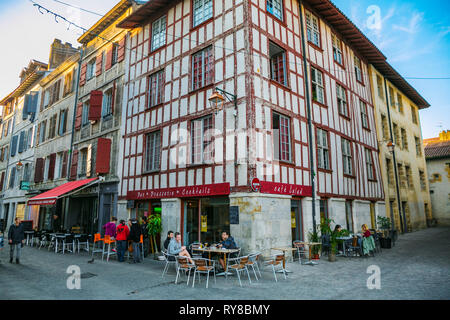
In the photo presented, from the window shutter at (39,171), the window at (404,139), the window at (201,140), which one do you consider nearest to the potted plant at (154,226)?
the window at (201,140)

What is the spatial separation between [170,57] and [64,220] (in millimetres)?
11094

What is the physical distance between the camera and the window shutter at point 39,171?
63.7ft

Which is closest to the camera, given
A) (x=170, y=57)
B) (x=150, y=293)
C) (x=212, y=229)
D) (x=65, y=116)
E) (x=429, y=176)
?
(x=150, y=293)

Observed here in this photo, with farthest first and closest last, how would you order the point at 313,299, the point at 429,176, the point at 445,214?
the point at 429,176, the point at 445,214, the point at 313,299

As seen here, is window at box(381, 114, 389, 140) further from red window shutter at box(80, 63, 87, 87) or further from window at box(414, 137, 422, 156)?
red window shutter at box(80, 63, 87, 87)

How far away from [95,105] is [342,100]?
1267cm

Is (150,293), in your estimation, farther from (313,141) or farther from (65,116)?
(65,116)

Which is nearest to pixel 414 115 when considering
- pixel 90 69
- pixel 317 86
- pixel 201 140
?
pixel 317 86

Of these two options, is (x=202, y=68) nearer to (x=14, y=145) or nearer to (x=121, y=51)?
(x=121, y=51)

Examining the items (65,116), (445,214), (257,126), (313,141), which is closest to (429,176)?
(445,214)

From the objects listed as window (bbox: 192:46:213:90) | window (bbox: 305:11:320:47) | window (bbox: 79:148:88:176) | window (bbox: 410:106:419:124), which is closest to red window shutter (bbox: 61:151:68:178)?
window (bbox: 79:148:88:176)

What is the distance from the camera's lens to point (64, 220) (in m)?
16.2

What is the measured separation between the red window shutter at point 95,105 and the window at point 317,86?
424 inches

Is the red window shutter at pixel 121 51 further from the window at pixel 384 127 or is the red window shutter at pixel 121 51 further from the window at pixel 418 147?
the window at pixel 418 147
